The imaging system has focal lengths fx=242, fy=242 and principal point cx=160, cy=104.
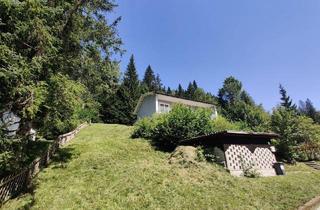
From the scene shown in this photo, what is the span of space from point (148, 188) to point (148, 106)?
23.1m

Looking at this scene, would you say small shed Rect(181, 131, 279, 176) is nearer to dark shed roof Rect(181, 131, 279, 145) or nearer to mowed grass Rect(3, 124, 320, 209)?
dark shed roof Rect(181, 131, 279, 145)

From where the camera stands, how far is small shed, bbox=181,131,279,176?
554 inches

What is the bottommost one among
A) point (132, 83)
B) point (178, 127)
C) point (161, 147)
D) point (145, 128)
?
point (161, 147)

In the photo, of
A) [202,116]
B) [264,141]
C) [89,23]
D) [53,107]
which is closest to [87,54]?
[89,23]

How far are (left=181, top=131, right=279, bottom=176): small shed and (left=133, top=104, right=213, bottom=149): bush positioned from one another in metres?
1.16

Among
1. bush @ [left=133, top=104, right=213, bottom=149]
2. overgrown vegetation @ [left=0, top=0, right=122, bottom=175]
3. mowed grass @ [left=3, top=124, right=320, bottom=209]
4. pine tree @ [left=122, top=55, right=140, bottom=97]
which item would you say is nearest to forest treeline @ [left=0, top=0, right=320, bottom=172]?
overgrown vegetation @ [left=0, top=0, right=122, bottom=175]

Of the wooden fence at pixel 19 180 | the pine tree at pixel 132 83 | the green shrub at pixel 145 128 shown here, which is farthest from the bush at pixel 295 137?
the pine tree at pixel 132 83

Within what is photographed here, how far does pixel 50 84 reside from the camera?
1138cm

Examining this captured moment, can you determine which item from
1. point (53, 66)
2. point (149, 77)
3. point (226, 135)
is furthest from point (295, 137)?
point (149, 77)

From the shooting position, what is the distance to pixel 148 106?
32.8m

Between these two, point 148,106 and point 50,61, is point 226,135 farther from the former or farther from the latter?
point 148,106

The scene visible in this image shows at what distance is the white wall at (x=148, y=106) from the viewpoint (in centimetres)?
3134

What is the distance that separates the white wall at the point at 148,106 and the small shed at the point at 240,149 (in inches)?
575

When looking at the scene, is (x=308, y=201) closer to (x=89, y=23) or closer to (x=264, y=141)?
(x=264, y=141)
